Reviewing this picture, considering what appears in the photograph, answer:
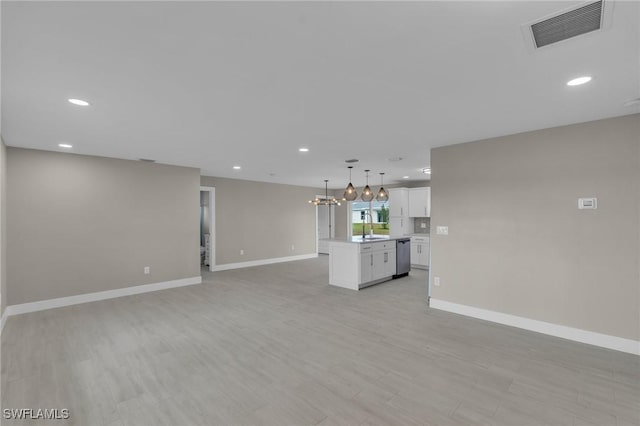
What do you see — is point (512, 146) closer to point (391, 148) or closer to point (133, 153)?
point (391, 148)

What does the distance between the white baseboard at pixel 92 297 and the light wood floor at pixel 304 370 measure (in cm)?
22

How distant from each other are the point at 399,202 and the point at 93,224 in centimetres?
738

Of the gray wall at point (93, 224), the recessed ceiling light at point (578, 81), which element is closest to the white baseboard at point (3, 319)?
the gray wall at point (93, 224)

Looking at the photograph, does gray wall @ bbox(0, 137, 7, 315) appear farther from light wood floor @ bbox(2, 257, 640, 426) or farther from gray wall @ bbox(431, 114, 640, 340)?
gray wall @ bbox(431, 114, 640, 340)

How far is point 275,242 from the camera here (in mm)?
9016

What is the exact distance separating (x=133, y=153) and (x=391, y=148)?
4403 millimetres

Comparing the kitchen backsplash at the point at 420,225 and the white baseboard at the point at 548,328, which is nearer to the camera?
the white baseboard at the point at 548,328

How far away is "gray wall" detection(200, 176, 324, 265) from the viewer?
7.77m

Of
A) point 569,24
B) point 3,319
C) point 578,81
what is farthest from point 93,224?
point 578,81

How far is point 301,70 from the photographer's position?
2105 mm

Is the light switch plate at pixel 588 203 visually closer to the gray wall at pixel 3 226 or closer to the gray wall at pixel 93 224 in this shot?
the gray wall at pixel 93 224

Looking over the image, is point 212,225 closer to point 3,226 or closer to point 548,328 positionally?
point 3,226

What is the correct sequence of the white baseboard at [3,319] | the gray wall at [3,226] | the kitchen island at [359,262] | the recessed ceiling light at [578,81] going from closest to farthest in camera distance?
1. the recessed ceiling light at [578,81]
2. the white baseboard at [3,319]
3. the gray wall at [3,226]
4. the kitchen island at [359,262]

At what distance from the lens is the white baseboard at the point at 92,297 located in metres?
4.37
